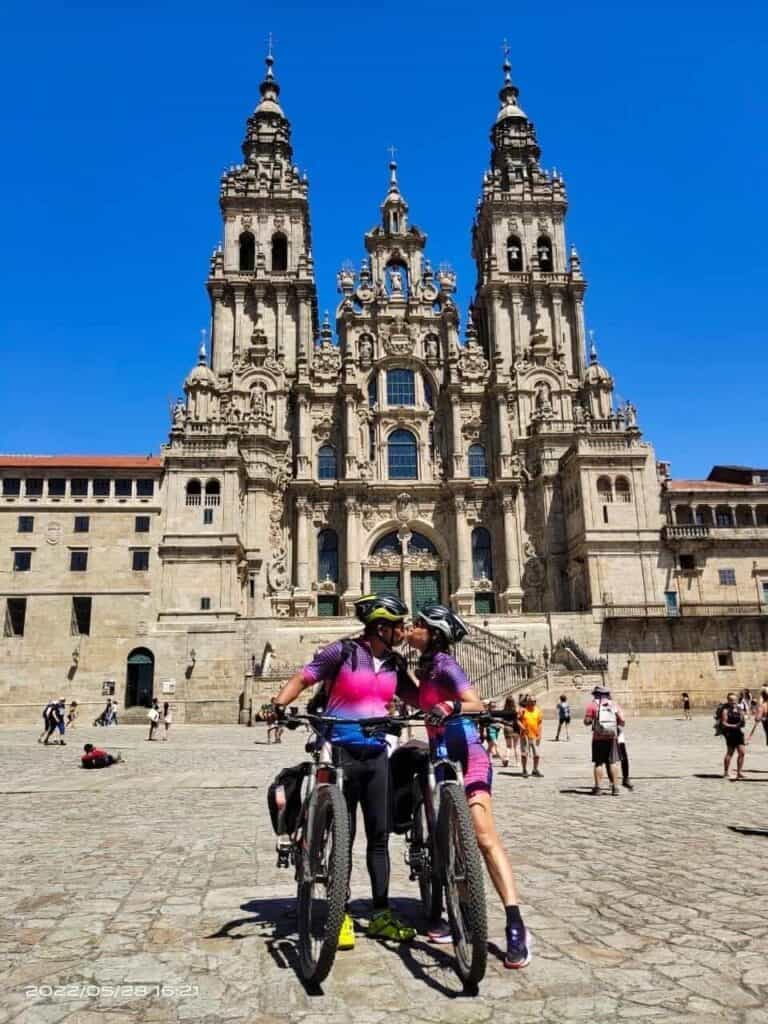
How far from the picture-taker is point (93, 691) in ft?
125

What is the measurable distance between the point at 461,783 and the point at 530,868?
304 centimetres

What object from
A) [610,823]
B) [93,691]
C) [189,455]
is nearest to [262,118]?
[189,455]

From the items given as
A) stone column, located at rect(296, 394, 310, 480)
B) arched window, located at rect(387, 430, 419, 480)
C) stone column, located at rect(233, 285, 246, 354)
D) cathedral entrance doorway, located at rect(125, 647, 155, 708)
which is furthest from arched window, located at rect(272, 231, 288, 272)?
cathedral entrance doorway, located at rect(125, 647, 155, 708)

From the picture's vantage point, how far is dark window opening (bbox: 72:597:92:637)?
39750mm

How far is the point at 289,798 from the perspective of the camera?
5.41 meters

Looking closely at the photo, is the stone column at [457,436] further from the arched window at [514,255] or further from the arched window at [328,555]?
the arched window at [514,255]

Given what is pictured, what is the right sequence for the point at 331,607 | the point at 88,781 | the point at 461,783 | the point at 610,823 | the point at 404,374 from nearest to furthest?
the point at 461,783, the point at 610,823, the point at 88,781, the point at 331,607, the point at 404,374

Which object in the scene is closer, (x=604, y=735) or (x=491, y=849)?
(x=491, y=849)

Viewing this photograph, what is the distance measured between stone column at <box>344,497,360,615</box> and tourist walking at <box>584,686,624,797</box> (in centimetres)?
3332

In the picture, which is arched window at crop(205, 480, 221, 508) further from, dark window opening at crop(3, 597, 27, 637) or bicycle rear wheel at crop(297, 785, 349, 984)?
bicycle rear wheel at crop(297, 785, 349, 984)

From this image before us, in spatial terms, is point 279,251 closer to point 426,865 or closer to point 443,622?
point 443,622

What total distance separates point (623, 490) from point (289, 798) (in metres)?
42.1

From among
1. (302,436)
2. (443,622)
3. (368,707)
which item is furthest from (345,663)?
(302,436)

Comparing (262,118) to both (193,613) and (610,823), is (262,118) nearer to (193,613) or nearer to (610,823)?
(193,613)
